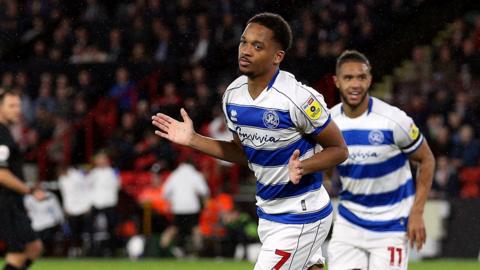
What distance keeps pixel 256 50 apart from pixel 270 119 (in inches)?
15.7

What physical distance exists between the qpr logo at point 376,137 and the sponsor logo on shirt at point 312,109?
5.21 ft

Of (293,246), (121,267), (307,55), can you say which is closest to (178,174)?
(121,267)

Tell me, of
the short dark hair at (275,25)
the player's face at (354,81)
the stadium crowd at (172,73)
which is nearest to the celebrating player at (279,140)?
the short dark hair at (275,25)

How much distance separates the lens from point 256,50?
243 inches

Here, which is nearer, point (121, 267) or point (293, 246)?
point (293, 246)

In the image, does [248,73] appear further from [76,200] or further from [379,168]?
[76,200]

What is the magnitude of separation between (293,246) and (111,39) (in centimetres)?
1595

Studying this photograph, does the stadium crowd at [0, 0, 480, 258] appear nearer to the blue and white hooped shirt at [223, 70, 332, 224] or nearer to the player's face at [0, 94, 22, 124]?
the player's face at [0, 94, 22, 124]

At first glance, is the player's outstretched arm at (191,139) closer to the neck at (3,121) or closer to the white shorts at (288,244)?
the white shorts at (288,244)

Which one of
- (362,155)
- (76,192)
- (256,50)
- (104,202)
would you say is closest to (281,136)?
(256,50)

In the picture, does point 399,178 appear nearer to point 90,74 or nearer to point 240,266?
point 240,266

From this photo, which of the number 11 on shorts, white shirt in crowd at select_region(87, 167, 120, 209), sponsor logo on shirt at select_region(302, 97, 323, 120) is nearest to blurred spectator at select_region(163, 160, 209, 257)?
white shirt in crowd at select_region(87, 167, 120, 209)

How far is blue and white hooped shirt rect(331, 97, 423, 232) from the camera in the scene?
25.2ft

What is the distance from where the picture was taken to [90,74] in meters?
21.4
